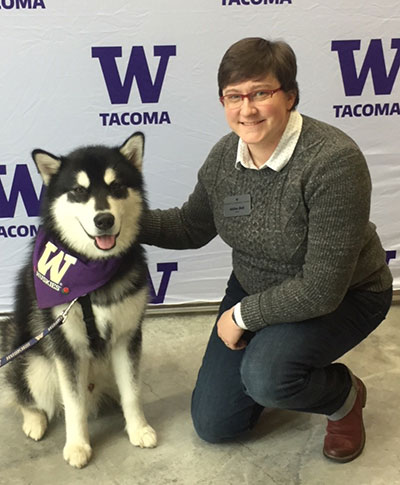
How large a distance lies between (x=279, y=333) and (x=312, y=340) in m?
0.10

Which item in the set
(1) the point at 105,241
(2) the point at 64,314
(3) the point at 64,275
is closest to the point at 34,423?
(2) the point at 64,314

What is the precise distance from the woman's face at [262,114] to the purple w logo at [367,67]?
2.88ft

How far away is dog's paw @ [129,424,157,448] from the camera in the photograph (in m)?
1.73

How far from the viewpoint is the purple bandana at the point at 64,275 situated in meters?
1.50

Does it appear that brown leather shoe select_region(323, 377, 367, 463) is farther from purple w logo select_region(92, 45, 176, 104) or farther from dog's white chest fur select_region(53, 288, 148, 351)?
purple w logo select_region(92, 45, 176, 104)

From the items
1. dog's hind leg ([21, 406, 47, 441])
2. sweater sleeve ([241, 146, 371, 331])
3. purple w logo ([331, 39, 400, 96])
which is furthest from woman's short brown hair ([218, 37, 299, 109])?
dog's hind leg ([21, 406, 47, 441])

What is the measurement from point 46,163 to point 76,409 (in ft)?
2.63

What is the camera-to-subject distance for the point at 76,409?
5.38 feet

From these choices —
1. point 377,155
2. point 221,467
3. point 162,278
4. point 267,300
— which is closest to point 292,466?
point 221,467

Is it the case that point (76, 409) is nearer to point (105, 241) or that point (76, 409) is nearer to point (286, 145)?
point (105, 241)

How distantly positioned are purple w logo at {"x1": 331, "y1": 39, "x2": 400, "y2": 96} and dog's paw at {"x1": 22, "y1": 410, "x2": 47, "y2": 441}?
182 cm

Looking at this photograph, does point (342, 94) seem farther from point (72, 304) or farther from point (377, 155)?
point (72, 304)

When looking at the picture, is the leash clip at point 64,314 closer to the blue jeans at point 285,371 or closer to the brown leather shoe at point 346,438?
the blue jeans at point 285,371

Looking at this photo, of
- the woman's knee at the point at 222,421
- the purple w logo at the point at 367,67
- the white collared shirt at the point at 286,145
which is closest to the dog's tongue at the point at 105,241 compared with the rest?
the white collared shirt at the point at 286,145
